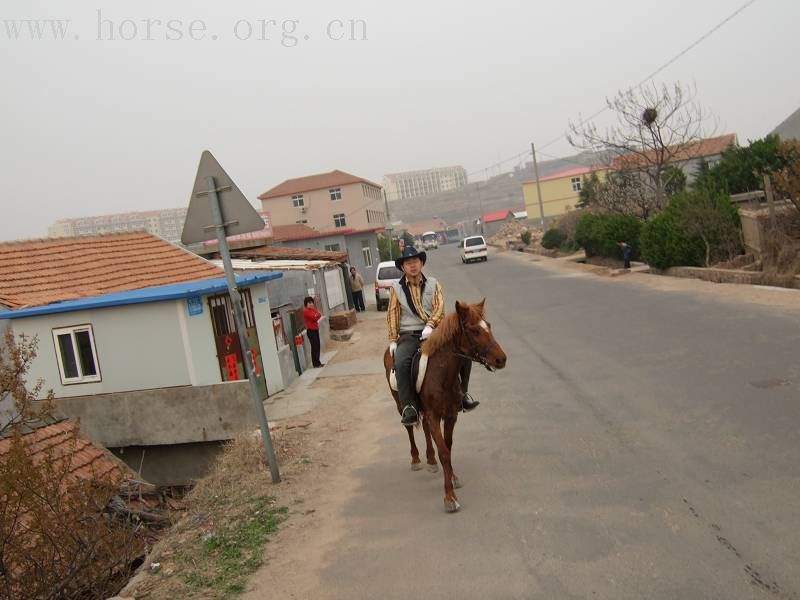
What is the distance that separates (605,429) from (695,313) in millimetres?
8556

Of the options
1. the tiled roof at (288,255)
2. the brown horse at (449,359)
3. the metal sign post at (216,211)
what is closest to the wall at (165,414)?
the metal sign post at (216,211)

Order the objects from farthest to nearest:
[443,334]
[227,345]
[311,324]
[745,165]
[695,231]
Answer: [745,165], [695,231], [311,324], [227,345], [443,334]

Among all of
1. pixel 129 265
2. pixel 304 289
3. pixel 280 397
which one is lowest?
pixel 280 397

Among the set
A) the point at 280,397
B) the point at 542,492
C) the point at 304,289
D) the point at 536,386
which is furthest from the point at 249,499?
the point at 304,289

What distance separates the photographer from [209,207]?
308 inches

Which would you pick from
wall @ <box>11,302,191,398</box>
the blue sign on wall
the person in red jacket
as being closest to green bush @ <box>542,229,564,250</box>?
the person in red jacket

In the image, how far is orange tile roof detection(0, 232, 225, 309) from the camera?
1614 cm

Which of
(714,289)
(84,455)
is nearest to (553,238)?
(714,289)

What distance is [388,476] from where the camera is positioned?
7.80m

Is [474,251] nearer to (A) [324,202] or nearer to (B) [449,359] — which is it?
(A) [324,202]

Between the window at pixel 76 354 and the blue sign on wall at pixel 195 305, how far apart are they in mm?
1989

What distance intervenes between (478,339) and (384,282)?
24766 mm

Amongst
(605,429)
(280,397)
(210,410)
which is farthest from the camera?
(280,397)

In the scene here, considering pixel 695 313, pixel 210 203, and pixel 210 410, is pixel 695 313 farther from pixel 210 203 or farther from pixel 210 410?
pixel 210 203
